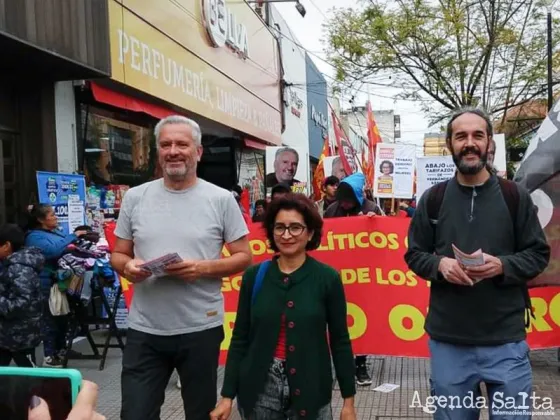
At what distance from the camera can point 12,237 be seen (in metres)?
5.45

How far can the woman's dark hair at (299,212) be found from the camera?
2971mm

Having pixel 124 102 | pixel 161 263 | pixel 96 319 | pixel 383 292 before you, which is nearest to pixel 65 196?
pixel 96 319

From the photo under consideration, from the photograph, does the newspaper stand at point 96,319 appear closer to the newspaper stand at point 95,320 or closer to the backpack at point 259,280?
the newspaper stand at point 95,320

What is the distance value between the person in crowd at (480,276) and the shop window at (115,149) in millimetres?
6866

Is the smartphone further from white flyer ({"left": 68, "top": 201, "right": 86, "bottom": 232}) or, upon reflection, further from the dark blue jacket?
white flyer ({"left": 68, "top": 201, "right": 86, "bottom": 232})

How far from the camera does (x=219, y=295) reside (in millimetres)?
3283

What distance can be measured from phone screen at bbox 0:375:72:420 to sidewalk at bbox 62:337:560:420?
3.38 m

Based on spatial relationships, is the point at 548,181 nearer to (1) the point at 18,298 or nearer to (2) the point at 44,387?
(2) the point at 44,387

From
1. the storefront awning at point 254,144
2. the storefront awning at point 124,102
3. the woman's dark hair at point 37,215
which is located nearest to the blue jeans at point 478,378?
the woman's dark hair at point 37,215

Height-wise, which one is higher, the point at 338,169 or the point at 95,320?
the point at 338,169

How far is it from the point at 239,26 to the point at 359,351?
36.7ft

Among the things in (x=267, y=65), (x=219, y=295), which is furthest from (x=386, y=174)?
(x=267, y=65)

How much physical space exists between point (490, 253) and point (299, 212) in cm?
85

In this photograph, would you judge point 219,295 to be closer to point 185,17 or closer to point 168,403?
point 168,403
